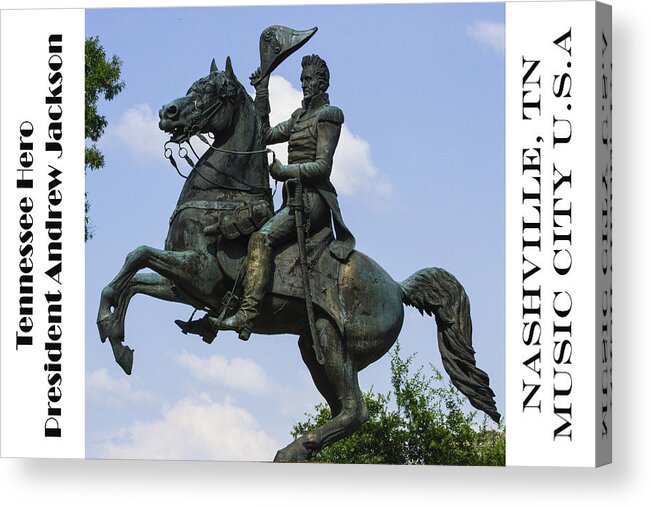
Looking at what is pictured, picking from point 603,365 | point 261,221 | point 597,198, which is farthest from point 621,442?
point 261,221

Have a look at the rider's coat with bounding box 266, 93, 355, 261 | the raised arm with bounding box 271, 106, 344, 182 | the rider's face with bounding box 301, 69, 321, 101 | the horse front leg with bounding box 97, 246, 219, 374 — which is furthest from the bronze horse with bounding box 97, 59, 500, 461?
the rider's face with bounding box 301, 69, 321, 101

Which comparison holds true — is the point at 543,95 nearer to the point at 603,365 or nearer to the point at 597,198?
the point at 597,198

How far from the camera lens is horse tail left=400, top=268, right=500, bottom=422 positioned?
61.2ft

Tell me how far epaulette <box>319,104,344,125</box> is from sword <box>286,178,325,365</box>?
536 mm

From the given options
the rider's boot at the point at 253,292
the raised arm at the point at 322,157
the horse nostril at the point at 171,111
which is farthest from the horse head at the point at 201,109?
the rider's boot at the point at 253,292

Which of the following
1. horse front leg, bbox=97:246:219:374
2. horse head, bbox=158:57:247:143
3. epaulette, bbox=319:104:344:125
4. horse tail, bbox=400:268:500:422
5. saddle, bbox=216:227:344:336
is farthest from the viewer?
horse tail, bbox=400:268:500:422

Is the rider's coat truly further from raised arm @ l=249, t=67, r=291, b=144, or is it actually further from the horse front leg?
the horse front leg

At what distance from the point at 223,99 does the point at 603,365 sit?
3.59 m

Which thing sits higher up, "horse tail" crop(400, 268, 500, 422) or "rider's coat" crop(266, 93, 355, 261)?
"rider's coat" crop(266, 93, 355, 261)

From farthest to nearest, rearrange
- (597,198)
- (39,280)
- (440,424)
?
(440,424), (39,280), (597,198)

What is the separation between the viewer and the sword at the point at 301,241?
1805 centimetres

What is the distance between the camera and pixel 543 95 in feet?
59.2

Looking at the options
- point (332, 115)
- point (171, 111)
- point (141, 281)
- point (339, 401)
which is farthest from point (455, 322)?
point (171, 111)

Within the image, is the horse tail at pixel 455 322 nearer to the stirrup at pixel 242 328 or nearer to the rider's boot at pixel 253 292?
the rider's boot at pixel 253 292
